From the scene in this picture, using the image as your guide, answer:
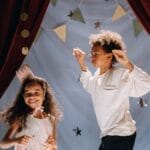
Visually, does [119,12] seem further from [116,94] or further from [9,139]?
[9,139]

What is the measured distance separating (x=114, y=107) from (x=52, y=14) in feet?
1.67

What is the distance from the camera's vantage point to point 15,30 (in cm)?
189

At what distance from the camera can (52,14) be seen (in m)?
1.93

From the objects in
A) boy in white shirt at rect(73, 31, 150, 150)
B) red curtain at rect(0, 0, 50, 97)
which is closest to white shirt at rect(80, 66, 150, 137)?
boy in white shirt at rect(73, 31, 150, 150)

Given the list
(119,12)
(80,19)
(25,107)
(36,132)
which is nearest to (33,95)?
(25,107)

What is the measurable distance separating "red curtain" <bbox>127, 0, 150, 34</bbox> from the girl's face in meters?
0.55

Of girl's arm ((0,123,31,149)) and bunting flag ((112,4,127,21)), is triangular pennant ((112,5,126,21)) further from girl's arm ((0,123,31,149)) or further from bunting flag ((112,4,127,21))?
girl's arm ((0,123,31,149))

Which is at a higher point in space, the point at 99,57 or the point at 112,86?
the point at 99,57

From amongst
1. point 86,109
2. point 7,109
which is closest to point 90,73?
point 86,109

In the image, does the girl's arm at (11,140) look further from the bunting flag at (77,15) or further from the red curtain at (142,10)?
the red curtain at (142,10)

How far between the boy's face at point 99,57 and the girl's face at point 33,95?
28 centimetres

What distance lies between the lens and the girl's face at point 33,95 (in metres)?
1.90

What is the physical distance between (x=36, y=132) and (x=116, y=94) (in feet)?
1.30

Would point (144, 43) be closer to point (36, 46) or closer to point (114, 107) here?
point (114, 107)
